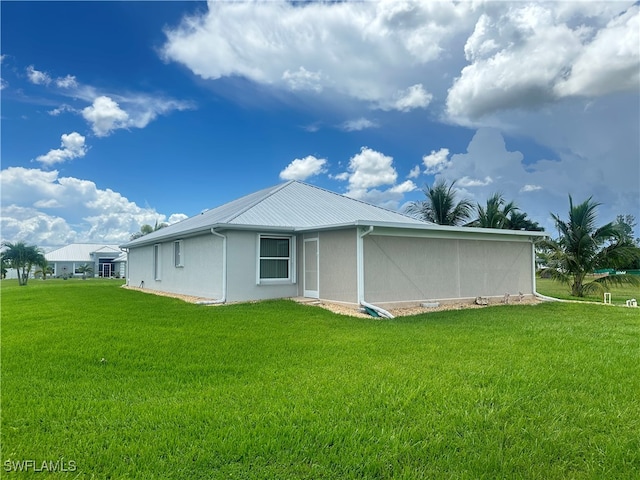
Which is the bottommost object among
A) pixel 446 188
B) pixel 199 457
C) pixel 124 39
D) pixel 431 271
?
pixel 199 457

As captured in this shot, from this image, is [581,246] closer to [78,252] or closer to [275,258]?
[275,258]

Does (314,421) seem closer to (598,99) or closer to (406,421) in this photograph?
(406,421)

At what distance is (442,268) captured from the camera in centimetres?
1318

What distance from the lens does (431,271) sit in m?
12.9

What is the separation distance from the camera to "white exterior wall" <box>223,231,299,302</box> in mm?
12969

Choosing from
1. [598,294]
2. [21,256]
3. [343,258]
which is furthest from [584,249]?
[21,256]

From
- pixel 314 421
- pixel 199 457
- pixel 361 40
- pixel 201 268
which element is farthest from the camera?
pixel 201 268

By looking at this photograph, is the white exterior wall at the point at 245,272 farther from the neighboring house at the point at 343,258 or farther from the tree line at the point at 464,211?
the tree line at the point at 464,211

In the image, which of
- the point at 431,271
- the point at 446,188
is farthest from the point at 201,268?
the point at 446,188

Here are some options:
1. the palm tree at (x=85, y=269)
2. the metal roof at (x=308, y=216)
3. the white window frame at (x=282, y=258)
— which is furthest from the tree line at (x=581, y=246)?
the palm tree at (x=85, y=269)

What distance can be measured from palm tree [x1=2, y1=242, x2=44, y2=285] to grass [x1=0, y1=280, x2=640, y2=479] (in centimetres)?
3264

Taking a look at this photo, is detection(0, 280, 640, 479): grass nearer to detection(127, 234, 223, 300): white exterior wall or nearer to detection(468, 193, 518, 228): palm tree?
detection(127, 234, 223, 300): white exterior wall

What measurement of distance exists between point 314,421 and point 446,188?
23.5 m

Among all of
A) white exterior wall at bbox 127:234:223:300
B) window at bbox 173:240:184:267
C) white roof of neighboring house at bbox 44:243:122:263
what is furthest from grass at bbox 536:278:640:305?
white roof of neighboring house at bbox 44:243:122:263
